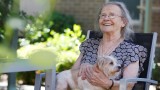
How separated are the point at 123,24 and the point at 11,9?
1758 millimetres

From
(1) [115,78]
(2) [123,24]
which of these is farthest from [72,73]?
(2) [123,24]

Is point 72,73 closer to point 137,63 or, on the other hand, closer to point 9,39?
point 137,63

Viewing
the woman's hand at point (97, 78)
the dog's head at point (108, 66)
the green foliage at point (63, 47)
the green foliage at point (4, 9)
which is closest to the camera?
the dog's head at point (108, 66)

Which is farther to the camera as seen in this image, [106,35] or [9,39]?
[9,39]

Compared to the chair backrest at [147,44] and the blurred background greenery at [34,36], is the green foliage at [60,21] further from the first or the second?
the chair backrest at [147,44]

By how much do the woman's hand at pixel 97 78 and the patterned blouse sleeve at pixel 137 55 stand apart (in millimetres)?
226

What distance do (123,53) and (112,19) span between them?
0.29 metres

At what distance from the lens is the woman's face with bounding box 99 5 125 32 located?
3.78 m

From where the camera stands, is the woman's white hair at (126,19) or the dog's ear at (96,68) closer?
the dog's ear at (96,68)

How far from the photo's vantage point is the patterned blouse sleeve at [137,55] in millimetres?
3656

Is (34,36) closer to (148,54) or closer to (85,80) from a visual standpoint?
(148,54)

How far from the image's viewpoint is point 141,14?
9648 millimetres

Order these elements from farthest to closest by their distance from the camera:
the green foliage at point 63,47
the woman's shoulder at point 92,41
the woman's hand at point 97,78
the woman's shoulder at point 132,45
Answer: the green foliage at point 63,47 < the woman's shoulder at point 92,41 < the woman's shoulder at point 132,45 < the woman's hand at point 97,78

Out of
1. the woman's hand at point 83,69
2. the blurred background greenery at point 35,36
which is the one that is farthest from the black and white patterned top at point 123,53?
the blurred background greenery at point 35,36
